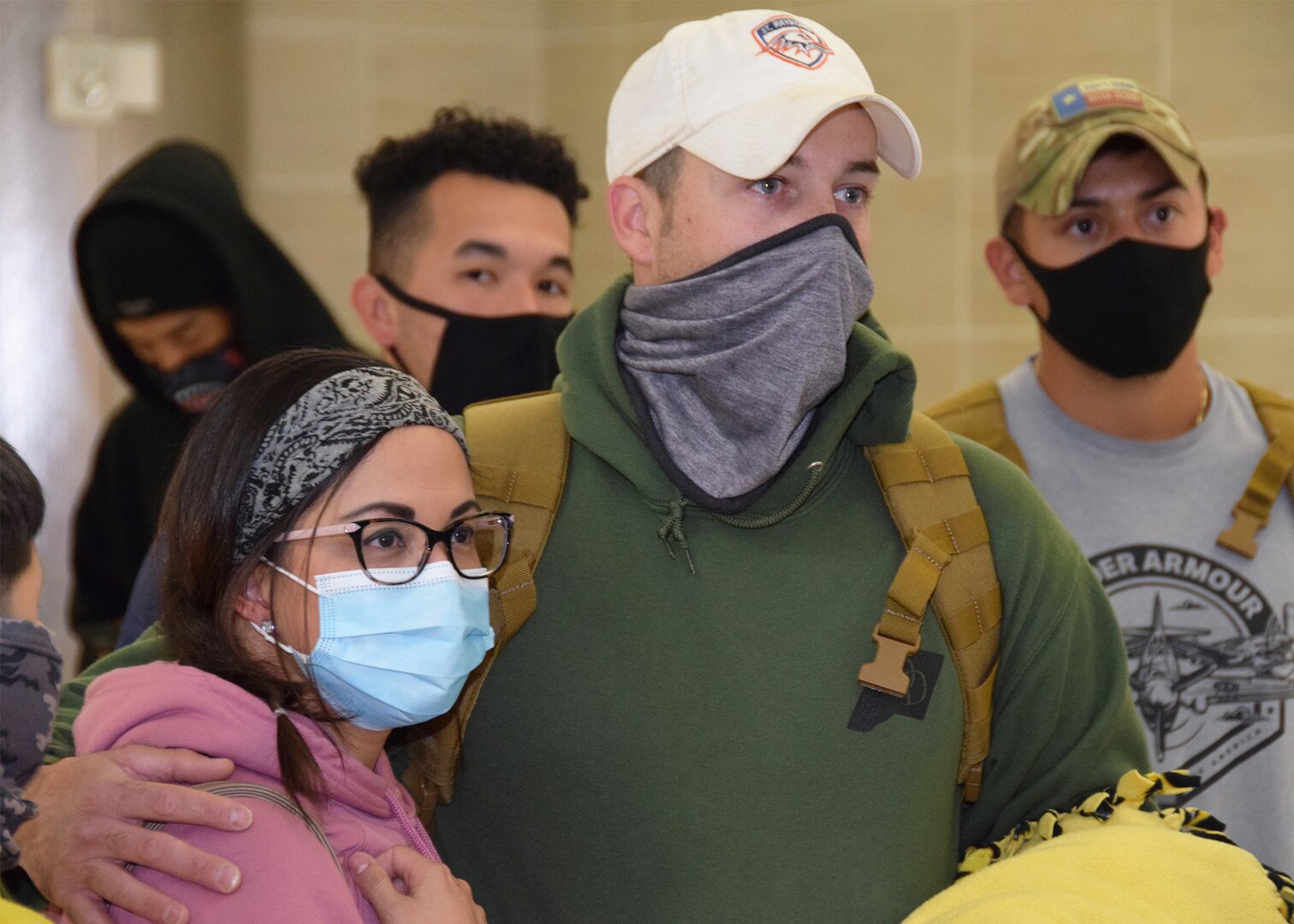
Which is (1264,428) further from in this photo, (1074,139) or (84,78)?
(84,78)

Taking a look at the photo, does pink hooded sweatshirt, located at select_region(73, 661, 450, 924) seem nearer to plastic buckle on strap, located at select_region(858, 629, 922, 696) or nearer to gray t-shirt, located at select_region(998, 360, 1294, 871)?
plastic buckle on strap, located at select_region(858, 629, 922, 696)

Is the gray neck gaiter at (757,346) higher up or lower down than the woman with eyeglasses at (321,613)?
higher up

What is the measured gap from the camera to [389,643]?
61.4 inches

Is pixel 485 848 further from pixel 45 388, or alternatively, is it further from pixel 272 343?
pixel 272 343

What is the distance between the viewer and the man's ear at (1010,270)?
2799 mm

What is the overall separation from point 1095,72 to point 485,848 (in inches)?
136

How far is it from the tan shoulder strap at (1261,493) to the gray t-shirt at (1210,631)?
0.11ft

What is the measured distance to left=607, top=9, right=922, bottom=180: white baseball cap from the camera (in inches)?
69.7

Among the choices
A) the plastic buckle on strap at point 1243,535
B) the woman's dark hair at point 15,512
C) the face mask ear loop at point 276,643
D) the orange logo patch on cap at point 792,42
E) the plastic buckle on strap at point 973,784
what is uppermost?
the orange logo patch on cap at point 792,42

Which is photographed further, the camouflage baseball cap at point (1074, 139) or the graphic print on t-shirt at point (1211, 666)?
the camouflage baseball cap at point (1074, 139)

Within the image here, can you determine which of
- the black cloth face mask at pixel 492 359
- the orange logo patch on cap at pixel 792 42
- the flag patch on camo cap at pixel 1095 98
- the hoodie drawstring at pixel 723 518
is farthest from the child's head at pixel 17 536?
the flag patch on camo cap at pixel 1095 98

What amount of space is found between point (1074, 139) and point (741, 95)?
1126 millimetres

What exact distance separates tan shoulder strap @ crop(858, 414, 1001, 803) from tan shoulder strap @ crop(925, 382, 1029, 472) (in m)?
0.86

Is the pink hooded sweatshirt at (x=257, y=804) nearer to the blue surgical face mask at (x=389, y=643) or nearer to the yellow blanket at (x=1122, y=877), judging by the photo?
the blue surgical face mask at (x=389, y=643)
